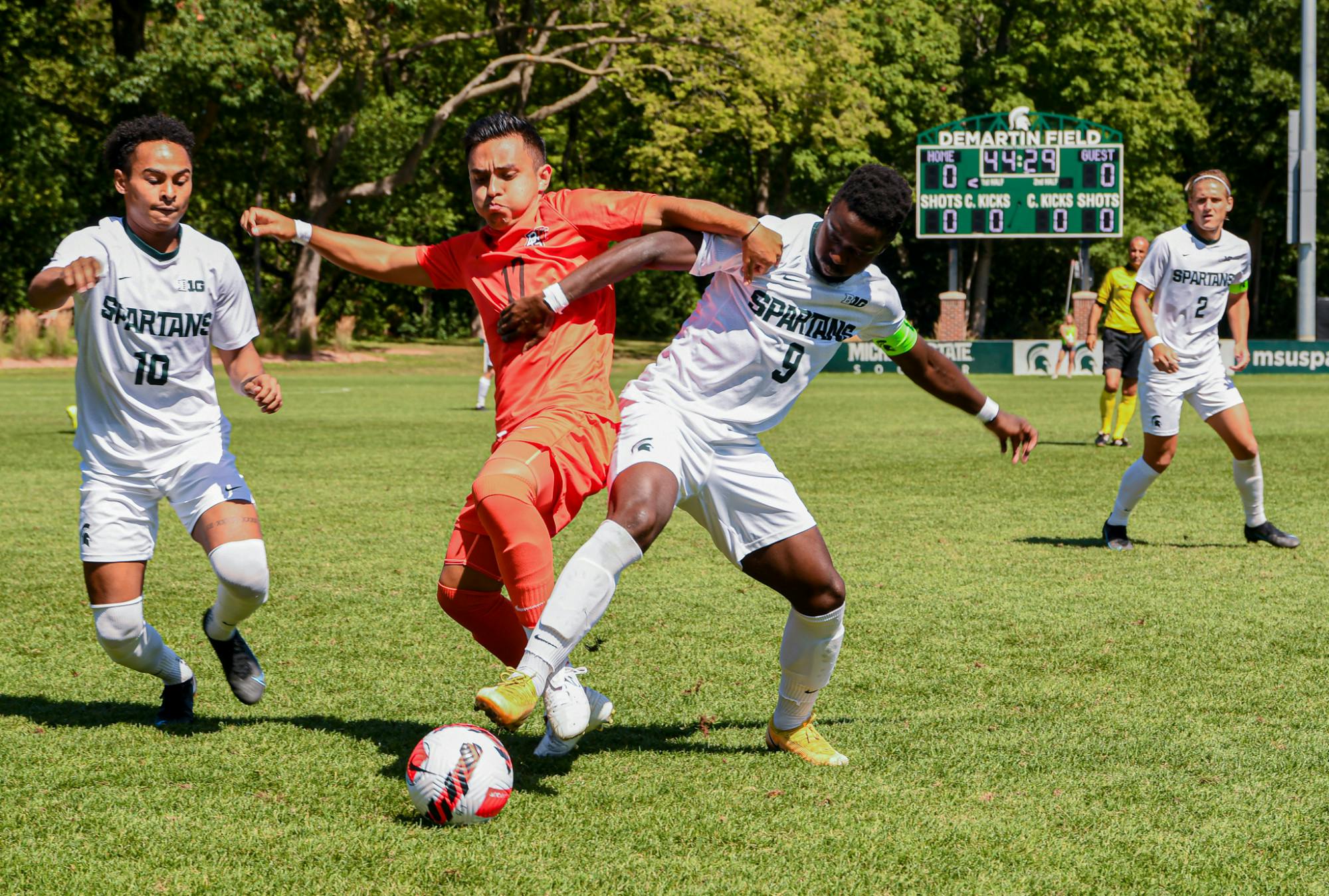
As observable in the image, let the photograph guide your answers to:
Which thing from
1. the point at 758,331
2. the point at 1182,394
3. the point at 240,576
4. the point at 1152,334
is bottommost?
the point at 240,576

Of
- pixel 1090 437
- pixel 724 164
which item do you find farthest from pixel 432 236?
pixel 1090 437

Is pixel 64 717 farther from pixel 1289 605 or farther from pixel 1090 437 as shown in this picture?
pixel 1090 437

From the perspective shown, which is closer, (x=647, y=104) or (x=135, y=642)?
(x=135, y=642)

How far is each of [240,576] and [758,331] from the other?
2072 millimetres

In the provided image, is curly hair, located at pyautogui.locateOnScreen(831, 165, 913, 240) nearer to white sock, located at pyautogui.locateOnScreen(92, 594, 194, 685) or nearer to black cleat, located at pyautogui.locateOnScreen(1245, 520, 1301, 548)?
white sock, located at pyautogui.locateOnScreen(92, 594, 194, 685)

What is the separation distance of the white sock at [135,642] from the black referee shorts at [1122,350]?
13909 millimetres

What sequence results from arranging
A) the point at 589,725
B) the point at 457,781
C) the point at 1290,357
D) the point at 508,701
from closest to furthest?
1. the point at 508,701
2. the point at 457,781
3. the point at 589,725
4. the point at 1290,357

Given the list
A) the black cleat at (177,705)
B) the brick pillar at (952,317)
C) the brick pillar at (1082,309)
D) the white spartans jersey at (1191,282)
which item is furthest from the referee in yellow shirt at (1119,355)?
the brick pillar at (1082,309)

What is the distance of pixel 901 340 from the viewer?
5.00m

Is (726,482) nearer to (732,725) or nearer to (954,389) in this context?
(954,389)

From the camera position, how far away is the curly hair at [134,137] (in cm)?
516

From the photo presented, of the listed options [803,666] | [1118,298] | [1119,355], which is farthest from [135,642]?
[1118,298]

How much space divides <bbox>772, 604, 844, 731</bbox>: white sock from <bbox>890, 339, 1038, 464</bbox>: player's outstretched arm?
0.89 meters

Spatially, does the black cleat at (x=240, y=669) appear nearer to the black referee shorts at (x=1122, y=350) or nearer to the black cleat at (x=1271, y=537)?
the black cleat at (x=1271, y=537)
